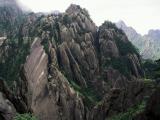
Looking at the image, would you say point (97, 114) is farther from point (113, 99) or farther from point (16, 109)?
point (16, 109)

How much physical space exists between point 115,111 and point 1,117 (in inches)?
2399

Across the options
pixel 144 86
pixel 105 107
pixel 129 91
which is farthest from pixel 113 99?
pixel 144 86

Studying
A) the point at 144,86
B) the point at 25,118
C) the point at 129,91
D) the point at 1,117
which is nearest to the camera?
the point at 25,118

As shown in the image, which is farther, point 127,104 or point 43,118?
point 43,118

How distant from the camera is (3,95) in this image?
8869 cm

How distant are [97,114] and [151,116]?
102 m

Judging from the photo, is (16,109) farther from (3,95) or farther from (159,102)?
(159,102)

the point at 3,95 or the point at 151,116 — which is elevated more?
the point at 3,95

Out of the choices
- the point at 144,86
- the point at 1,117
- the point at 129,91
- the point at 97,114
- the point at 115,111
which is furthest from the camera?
the point at 97,114

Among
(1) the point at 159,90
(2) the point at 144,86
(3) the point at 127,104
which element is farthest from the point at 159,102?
(3) the point at 127,104

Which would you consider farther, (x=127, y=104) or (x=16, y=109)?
(x=127, y=104)

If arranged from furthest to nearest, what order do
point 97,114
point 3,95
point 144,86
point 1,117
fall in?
point 97,114 → point 144,86 → point 3,95 → point 1,117

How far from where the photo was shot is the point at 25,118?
75.9 metres

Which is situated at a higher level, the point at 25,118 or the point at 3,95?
the point at 3,95
